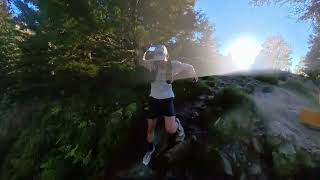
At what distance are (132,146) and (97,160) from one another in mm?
651

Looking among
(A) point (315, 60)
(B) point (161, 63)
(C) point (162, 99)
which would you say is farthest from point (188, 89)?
(A) point (315, 60)

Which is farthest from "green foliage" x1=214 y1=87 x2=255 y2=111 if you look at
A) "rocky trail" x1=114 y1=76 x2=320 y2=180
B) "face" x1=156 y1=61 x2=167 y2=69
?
"face" x1=156 y1=61 x2=167 y2=69

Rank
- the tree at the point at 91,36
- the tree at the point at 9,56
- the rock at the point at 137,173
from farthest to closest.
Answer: the tree at the point at 9,56, the tree at the point at 91,36, the rock at the point at 137,173

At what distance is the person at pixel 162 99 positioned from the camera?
6.60 metres

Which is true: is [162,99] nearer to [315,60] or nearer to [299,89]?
[299,89]

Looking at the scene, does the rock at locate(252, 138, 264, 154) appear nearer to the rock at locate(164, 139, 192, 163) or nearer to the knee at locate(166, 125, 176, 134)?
the rock at locate(164, 139, 192, 163)

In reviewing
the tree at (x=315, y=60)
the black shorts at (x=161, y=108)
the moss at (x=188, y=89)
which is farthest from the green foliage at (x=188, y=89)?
the tree at (x=315, y=60)

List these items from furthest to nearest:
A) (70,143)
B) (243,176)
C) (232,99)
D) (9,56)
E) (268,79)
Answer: (9,56) → (268,79) → (232,99) → (70,143) → (243,176)

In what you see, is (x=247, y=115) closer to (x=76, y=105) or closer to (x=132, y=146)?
(x=132, y=146)

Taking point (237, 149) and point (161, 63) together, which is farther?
point (161, 63)

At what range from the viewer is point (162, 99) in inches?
260

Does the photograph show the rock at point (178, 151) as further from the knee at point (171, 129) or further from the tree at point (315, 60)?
the tree at point (315, 60)

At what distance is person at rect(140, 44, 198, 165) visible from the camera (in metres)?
6.60

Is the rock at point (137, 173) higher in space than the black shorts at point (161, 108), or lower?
lower
